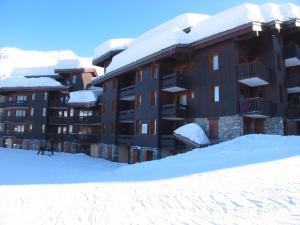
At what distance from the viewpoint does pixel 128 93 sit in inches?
1426

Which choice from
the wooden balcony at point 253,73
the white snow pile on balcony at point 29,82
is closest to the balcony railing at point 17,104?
the white snow pile on balcony at point 29,82

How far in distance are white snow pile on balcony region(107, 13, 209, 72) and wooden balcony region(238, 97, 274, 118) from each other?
8305 millimetres

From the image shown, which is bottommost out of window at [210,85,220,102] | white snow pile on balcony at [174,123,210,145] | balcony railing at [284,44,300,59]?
white snow pile on balcony at [174,123,210,145]

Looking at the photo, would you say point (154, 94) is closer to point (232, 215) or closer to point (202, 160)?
point (202, 160)

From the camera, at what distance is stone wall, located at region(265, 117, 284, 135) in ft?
80.0

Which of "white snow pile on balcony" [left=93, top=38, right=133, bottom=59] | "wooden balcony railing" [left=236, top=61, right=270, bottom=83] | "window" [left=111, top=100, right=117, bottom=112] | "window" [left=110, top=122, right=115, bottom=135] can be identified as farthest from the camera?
"white snow pile on balcony" [left=93, top=38, right=133, bottom=59]

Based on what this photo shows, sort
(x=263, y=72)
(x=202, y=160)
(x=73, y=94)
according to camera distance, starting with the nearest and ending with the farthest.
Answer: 1. (x=202, y=160)
2. (x=263, y=72)
3. (x=73, y=94)

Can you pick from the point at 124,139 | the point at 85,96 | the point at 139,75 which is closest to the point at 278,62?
the point at 139,75

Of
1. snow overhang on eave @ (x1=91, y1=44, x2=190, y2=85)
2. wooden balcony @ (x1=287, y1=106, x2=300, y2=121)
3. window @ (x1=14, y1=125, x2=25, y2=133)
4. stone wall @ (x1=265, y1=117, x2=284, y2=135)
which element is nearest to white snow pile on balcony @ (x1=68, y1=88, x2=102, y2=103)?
snow overhang on eave @ (x1=91, y1=44, x2=190, y2=85)

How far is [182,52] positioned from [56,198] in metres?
19.7

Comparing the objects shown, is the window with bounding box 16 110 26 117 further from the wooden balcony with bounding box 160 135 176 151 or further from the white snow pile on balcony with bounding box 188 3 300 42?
the white snow pile on balcony with bounding box 188 3 300 42

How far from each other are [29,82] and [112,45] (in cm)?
2080

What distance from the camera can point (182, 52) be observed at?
2784cm

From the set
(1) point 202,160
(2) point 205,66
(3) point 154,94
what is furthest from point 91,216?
(3) point 154,94
